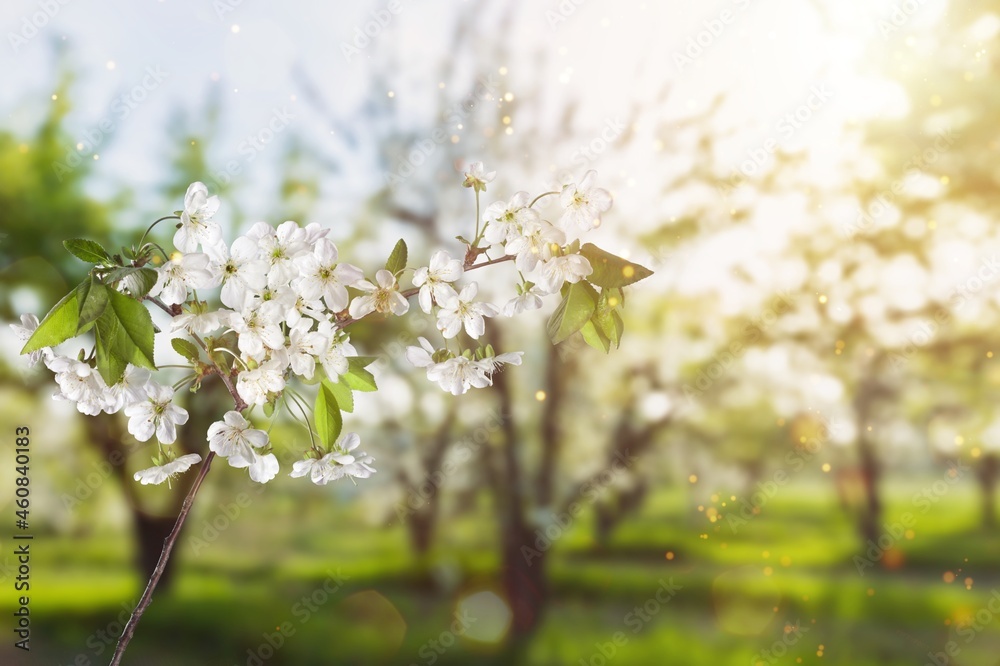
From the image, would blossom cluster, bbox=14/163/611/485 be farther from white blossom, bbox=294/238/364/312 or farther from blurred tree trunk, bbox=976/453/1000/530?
blurred tree trunk, bbox=976/453/1000/530

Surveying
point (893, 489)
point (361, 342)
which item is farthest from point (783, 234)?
point (361, 342)

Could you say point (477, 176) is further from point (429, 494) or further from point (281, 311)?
point (429, 494)

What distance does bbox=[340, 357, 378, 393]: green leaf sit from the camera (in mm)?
853

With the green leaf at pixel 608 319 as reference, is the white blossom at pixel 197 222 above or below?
above

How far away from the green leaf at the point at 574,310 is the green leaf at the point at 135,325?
381 mm

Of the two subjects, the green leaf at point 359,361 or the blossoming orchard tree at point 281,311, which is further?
the green leaf at point 359,361

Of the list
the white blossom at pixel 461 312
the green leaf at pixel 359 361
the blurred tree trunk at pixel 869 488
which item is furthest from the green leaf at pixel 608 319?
the blurred tree trunk at pixel 869 488

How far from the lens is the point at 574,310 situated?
773 mm

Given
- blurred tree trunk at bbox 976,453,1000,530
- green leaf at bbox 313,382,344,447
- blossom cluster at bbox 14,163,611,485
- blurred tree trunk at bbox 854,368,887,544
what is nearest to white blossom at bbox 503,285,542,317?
blossom cluster at bbox 14,163,611,485

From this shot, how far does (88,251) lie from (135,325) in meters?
0.09

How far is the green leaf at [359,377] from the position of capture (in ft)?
2.80

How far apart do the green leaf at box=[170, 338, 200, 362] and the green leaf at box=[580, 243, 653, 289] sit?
1.35 feet

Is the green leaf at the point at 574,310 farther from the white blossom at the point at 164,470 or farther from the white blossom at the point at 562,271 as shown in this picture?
the white blossom at the point at 164,470

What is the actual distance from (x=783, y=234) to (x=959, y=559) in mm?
1943
